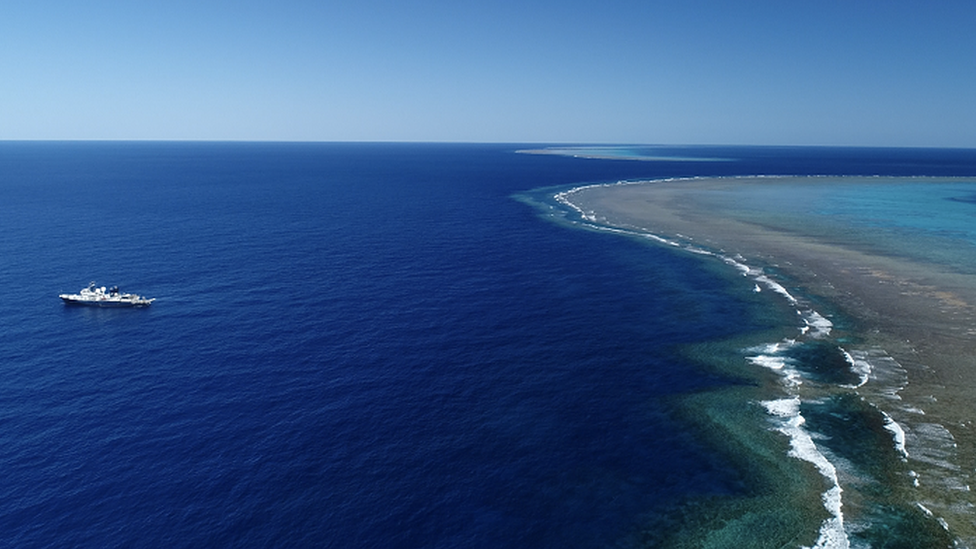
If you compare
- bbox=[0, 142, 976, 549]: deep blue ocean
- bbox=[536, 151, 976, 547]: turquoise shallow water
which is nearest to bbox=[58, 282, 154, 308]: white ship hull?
bbox=[0, 142, 976, 549]: deep blue ocean

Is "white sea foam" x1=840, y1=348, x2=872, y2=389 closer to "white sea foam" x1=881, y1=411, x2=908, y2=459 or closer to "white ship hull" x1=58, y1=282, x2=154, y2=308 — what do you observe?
"white sea foam" x1=881, y1=411, x2=908, y2=459

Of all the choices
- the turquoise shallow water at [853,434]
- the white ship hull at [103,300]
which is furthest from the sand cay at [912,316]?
the white ship hull at [103,300]

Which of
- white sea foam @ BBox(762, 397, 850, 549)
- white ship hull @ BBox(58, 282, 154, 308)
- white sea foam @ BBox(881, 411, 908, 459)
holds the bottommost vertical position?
white sea foam @ BBox(762, 397, 850, 549)

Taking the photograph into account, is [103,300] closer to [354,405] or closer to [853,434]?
[354,405]

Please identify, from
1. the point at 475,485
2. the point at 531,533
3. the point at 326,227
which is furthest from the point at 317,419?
the point at 326,227

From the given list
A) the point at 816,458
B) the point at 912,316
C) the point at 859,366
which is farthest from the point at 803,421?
the point at 912,316

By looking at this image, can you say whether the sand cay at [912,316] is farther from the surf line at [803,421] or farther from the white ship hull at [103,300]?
the white ship hull at [103,300]
